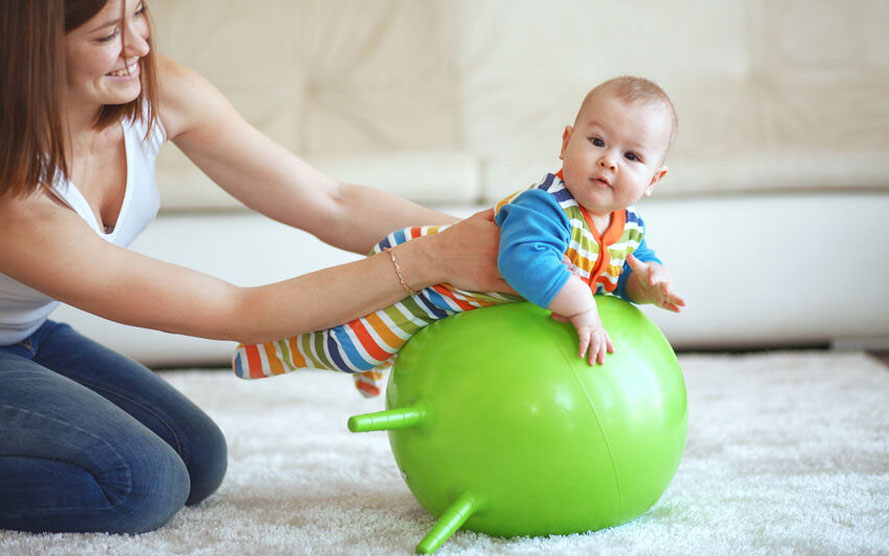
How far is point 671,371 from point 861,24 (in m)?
2.31

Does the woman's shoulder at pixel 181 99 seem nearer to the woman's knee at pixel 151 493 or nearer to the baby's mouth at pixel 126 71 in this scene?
the baby's mouth at pixel 126 71

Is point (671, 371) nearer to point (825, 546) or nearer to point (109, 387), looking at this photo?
point (825, 546)

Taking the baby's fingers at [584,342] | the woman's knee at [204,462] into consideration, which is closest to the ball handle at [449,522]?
the baby's fingers at [584,342]

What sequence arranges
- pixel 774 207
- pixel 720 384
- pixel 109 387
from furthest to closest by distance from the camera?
1. pixel 774 207
2. pixel 720 384
3. pixel 109 387

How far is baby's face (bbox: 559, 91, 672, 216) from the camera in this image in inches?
45.7

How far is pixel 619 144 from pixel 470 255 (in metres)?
0.23

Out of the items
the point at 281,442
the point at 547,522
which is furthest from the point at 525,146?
the point at 547,522

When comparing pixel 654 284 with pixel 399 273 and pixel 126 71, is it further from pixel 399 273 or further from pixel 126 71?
pixel 126 71

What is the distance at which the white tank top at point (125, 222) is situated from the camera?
1.33 m

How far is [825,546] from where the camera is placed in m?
1.13

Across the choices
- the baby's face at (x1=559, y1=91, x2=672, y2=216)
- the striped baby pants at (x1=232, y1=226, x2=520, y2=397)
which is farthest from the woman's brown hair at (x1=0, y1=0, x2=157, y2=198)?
the baby's face at (x1=559, y1=91, x2=672, y2=216)

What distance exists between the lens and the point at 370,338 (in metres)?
1.26

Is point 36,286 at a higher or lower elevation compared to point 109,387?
higher

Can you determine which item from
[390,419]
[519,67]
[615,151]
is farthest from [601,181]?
[519,67]
